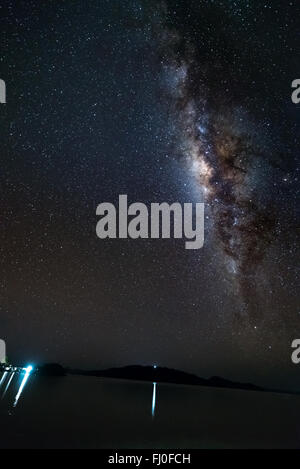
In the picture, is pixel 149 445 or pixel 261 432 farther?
pixel 261 432

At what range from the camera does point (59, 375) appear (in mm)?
181375

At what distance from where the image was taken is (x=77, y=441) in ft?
72.7

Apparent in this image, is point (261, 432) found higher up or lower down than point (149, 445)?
lower down
